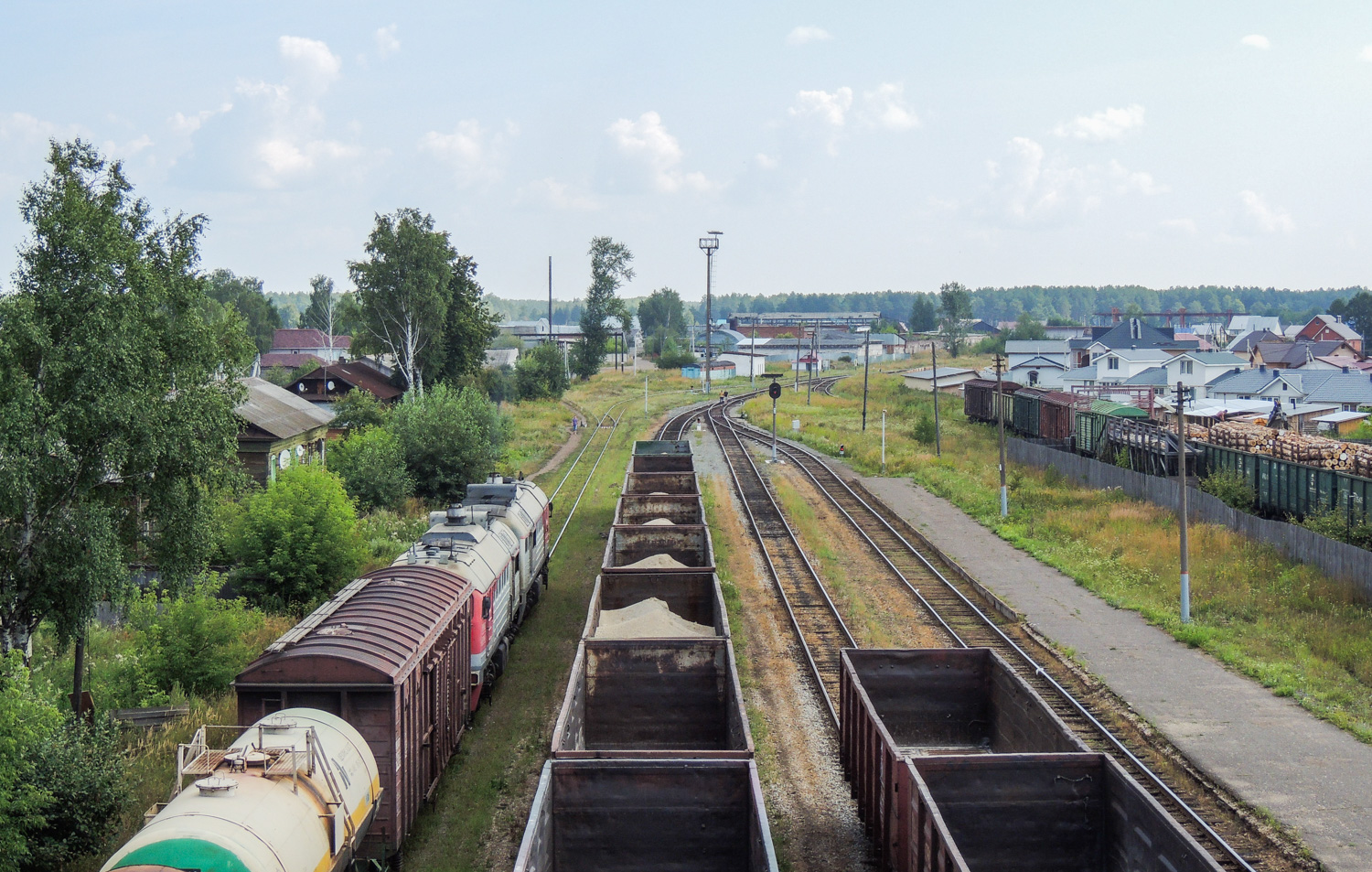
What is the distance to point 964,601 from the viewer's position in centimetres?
2505

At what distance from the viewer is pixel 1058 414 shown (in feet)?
167

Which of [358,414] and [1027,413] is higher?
[358,414]

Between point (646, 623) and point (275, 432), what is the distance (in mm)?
19640

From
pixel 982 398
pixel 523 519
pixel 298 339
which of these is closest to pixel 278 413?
pixel 523 519

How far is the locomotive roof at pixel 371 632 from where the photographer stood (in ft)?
39.6

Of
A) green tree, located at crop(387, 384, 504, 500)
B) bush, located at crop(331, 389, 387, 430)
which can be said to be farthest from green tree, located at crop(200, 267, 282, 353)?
green tree, located at crop(387, 384, 504, 500)

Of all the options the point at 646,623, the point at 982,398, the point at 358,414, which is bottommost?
the point at 646,623

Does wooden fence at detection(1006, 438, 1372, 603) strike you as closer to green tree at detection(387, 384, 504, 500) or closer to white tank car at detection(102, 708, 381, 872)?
white tank car at detection(102, 708, 381, 872)

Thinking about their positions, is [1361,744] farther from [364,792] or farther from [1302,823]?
[364,792]

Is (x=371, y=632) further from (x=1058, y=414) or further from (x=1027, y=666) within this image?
(x=1058, y=414)

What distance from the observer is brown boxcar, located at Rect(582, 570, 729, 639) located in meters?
19.4

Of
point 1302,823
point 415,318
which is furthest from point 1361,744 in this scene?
point 415,318

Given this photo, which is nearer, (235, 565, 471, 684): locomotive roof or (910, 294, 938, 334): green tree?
(235, 565, 471, 684): locomotive roof

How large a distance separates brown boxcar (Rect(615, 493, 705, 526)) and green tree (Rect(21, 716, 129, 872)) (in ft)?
51.6
